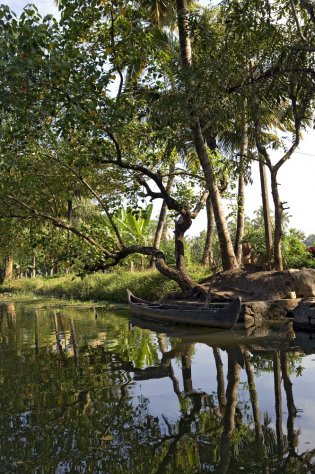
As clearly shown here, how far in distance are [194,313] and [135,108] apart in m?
6.90

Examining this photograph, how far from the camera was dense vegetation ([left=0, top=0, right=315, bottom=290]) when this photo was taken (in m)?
12.2

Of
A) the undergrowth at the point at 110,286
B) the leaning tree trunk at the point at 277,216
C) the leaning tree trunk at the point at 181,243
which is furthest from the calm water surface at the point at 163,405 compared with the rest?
the undergrowth at the point at 110,286

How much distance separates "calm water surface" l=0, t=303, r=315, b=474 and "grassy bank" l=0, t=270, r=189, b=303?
8127 millimetres

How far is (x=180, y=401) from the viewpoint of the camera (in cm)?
662

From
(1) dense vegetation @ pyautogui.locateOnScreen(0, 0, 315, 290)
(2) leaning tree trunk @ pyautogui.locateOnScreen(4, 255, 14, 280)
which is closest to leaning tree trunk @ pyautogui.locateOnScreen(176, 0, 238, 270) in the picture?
(1) dense vegetation @ pyautogui.locateOnScreen(0, 0, 315, 290)

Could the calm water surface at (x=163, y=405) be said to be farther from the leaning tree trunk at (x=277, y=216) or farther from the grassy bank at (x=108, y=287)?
the grassy bank at (x=108, y=287)

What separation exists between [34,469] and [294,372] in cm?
471

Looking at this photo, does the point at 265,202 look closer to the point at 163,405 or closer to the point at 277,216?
the point at 277,216

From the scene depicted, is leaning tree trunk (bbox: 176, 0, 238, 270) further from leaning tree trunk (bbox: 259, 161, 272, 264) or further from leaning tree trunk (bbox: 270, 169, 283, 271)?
leaning tree trunk (bbox: 259, 161, 272, 264)

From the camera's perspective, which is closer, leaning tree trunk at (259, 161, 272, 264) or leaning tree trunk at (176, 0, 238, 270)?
leaning tree trunk at (176, 0, 238, 270)

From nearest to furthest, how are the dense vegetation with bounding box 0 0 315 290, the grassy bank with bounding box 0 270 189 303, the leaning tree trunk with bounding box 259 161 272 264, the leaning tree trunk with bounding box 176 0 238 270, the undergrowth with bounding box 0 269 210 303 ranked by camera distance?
the dense vegetation with bounding box 0 0 315 290, the leaning tree trunk with bounding box 176 0 238 270, the leaning tree trunk with bounding box 259 161 272 264, the undergrowth with bounding box 0 269 210 303, the grassy bank with bounding box 0 270 189 303

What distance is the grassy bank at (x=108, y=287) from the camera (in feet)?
69.8

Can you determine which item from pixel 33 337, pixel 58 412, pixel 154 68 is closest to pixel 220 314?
pixel 33 337

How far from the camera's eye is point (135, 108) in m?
15.4
